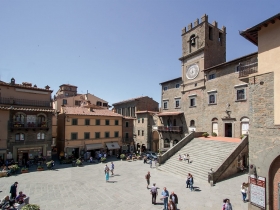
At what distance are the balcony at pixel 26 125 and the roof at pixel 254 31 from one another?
2705cm

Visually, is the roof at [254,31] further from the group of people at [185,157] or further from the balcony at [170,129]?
the balcony at [170,129]

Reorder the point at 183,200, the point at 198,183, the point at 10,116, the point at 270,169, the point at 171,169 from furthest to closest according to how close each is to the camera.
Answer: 1. the point at 10,116
2. the point at 171,169
3. the point at 198,183
4. the point at 183,200
5. the point at 270,169

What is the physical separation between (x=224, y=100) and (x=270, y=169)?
53.4 feet

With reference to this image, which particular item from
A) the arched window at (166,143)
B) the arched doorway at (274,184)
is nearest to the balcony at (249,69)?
the arched doorway at (274,184)

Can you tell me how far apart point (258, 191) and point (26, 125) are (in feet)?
90.7

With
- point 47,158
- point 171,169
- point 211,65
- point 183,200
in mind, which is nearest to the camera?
point 183,200

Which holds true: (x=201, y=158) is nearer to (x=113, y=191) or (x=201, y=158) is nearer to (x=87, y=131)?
(x=113, y=191)

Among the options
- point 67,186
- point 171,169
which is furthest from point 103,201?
point 171,169

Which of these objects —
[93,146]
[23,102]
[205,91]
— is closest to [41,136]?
[23,102]

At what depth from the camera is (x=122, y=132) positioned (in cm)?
3694

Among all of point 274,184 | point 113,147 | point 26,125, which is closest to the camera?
point 274,184

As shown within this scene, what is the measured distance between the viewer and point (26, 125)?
25.3 meters

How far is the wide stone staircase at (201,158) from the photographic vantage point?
1815cm

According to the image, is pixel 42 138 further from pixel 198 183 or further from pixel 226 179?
pixel 226 179
